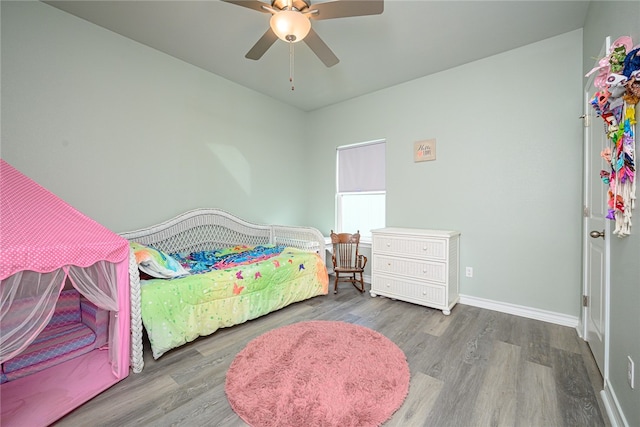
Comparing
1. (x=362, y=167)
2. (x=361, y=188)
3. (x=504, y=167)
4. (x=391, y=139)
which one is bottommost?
(x=361, y=188)

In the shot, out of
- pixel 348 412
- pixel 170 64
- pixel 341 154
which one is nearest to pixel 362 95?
pixel 341 154

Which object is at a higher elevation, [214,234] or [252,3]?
[252,3]

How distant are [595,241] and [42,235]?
3535 millimetres

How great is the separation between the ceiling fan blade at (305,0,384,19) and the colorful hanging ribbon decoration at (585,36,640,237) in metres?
1.27

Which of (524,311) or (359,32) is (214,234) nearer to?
(359,32)

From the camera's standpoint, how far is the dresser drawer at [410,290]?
2.73 meters

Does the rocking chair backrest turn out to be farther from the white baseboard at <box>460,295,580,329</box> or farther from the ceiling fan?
the ceiling fan

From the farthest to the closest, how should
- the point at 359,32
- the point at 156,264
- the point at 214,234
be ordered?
the point at 214,234 < the point at 359,32 < the point at 156,264

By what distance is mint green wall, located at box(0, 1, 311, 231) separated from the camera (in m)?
2.10

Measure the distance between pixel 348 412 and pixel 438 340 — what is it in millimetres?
1157

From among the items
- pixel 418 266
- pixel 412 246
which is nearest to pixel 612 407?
pixel 418 266

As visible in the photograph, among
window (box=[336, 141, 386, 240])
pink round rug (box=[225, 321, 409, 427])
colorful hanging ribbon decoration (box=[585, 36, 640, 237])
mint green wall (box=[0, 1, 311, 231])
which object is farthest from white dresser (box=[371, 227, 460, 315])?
mint green wall (box=[0, 1, 311, 231])

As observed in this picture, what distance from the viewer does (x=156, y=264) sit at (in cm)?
206

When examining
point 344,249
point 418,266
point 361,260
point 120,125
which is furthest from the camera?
point 344,249
